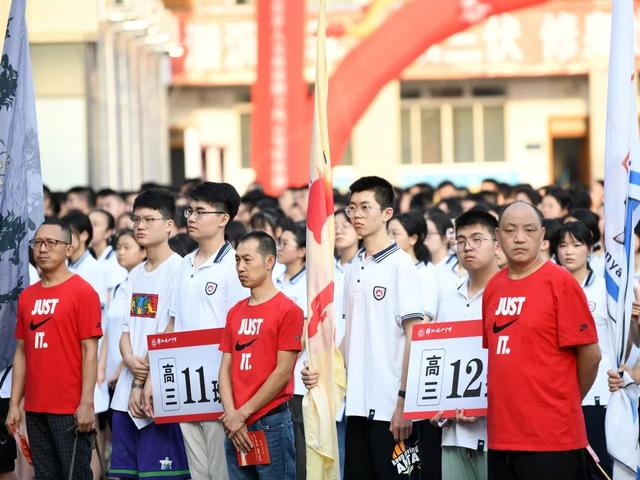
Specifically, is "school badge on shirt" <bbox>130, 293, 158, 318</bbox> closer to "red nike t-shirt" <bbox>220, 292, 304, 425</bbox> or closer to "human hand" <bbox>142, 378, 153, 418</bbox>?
"human hand" <bbox>142, 378, 153, 418</bbox>

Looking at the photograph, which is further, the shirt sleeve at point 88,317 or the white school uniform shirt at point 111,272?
the white school uniform shirt at point 111,272

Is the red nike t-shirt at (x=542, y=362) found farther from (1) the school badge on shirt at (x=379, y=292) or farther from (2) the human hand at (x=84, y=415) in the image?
(2) the human hand at (x=84, y=415)

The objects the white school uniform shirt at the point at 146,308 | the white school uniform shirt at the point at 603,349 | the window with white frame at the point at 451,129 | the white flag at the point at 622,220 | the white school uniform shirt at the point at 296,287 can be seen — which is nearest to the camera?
the white flag at the point at 622,220

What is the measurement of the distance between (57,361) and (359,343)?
163cm

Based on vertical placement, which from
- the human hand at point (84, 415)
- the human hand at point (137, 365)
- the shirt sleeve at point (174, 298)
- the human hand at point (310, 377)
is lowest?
the human hand at point (84, 415)

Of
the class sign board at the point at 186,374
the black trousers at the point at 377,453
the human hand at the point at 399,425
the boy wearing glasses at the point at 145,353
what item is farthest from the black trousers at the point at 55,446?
the human hand at the point at 399,425

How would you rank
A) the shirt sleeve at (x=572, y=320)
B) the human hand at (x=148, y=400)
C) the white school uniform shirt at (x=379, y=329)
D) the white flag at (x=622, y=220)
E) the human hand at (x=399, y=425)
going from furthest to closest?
the human hand at (x=148, y=400) < the white school uniform shirt at (x=379, y=329) < the human hand at (x=399, y=425) < the white flag at (x=622, y=220) < the shirt sleeve at (x=572, y=320)

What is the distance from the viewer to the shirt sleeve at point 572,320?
19.4 ft

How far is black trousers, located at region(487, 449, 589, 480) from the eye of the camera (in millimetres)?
5953

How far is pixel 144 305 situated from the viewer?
7.76m

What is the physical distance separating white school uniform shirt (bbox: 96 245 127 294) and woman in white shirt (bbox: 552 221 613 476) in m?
3.22

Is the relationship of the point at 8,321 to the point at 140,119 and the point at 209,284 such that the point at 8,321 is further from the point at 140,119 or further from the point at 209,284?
the point at 140,119

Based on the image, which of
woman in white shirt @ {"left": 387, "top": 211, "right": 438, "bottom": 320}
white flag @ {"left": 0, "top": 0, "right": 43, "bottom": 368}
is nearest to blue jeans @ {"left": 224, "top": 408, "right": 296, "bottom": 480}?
white flag @ {"left": 0, "top": 0, "right": 43, "bottom": 368}

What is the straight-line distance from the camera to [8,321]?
25.2 ft
